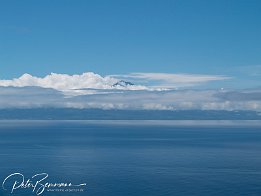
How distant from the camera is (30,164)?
181 meters

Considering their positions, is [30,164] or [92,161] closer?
[30,164]

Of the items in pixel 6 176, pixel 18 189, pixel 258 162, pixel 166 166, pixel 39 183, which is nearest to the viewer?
pixel 18 189

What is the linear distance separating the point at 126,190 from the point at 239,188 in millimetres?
37991

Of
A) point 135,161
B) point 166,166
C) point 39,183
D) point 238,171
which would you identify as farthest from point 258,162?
point 39,183

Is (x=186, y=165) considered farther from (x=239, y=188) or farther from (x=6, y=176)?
(x=6, y=176)

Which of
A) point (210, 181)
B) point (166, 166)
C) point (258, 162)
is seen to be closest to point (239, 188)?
point (210, 181)

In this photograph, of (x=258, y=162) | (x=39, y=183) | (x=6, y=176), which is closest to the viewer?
(x=39, y=183)

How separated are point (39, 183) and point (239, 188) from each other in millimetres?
67911

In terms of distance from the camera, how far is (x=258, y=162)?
192 metres

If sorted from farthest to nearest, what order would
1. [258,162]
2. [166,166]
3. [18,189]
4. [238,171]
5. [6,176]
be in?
[258,162]
[166,166]
[238,171]
[6,176]
[18,189]

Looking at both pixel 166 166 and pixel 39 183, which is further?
pixel 166 166

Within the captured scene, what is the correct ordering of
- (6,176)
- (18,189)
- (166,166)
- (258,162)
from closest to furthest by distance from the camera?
1. (18,189)
2. (6,176)
3. (166,166)
4. (258,162)

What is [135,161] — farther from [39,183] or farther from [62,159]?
[39,183]

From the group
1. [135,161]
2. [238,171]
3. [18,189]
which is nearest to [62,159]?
[135,161]
